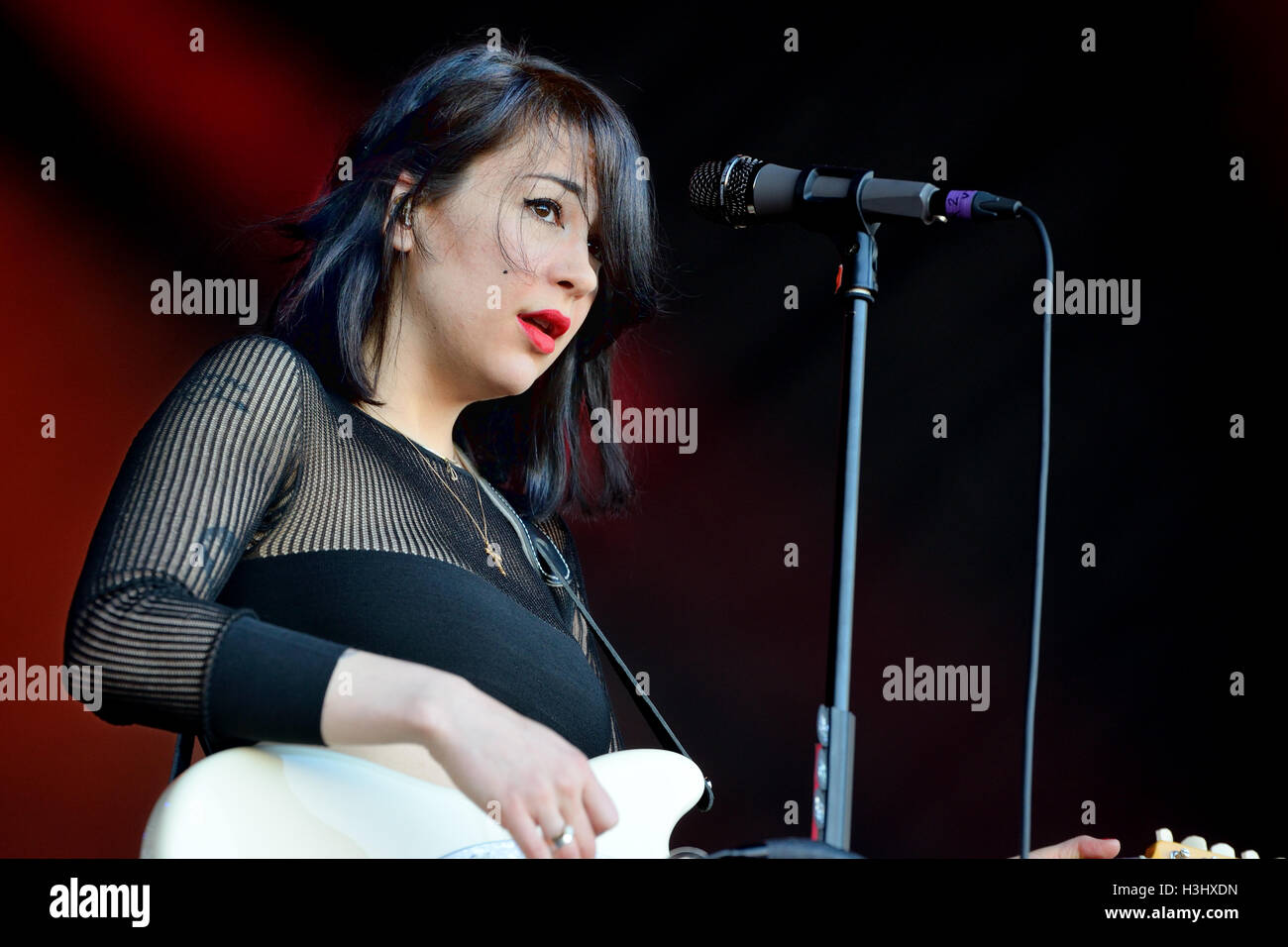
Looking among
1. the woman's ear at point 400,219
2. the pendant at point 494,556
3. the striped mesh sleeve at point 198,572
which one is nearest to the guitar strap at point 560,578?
the pendant at point 494,556

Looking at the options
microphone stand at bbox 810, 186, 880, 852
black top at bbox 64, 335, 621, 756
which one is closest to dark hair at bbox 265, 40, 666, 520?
black top at bbox 64, 335, 621, 756

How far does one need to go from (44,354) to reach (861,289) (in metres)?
1.68

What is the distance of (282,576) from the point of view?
135cm

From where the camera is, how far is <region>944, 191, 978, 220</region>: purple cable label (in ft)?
4.25

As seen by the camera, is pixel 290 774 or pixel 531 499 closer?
pixel 290 774

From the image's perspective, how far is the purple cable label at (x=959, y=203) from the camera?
129 centimetres

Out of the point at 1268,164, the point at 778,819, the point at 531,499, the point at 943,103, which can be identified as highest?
the point at 943,103

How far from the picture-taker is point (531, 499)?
2068 mm

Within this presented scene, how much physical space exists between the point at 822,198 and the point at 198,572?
80cm

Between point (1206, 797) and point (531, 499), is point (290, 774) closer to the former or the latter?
point (531, 499)

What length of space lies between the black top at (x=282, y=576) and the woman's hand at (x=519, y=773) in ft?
0.44

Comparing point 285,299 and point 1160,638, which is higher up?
point 285,299

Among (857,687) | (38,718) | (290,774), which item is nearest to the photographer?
(290,774)
